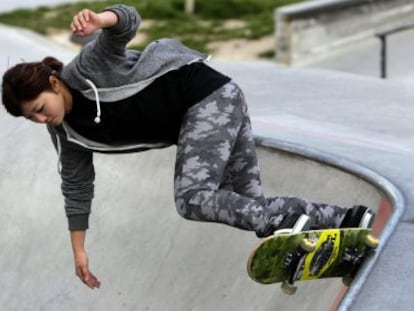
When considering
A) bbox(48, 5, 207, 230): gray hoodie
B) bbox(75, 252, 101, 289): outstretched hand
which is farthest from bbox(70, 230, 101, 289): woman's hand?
bbox(48, 5, 207, 230): gray hoodie

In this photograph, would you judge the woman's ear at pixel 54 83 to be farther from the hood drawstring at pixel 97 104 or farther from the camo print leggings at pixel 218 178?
the camo print leggings at pixel 218 178

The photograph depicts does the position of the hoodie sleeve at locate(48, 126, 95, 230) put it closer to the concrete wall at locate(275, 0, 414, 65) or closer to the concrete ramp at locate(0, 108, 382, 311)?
the concrete ramp at locate(0, 108, 382, 311)

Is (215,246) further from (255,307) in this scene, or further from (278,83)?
(278,83)

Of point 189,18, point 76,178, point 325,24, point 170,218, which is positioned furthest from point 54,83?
point 189,18

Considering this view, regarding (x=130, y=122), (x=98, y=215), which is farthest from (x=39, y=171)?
(x=130, y=122)

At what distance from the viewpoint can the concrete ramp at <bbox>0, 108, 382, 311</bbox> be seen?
17.1 feet

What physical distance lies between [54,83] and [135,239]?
2.14 meters

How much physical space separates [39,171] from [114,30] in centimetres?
289

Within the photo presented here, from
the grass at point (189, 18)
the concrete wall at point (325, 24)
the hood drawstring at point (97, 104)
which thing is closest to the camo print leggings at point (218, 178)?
the hood drawstring at point (97, 104)

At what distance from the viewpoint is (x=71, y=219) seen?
4.42 metres

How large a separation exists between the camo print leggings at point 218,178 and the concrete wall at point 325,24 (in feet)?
29.6

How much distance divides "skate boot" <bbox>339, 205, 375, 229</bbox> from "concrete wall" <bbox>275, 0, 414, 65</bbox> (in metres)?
9.06

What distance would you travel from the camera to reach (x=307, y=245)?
12.9 feet

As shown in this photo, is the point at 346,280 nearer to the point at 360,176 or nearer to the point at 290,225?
the point at 290,225
